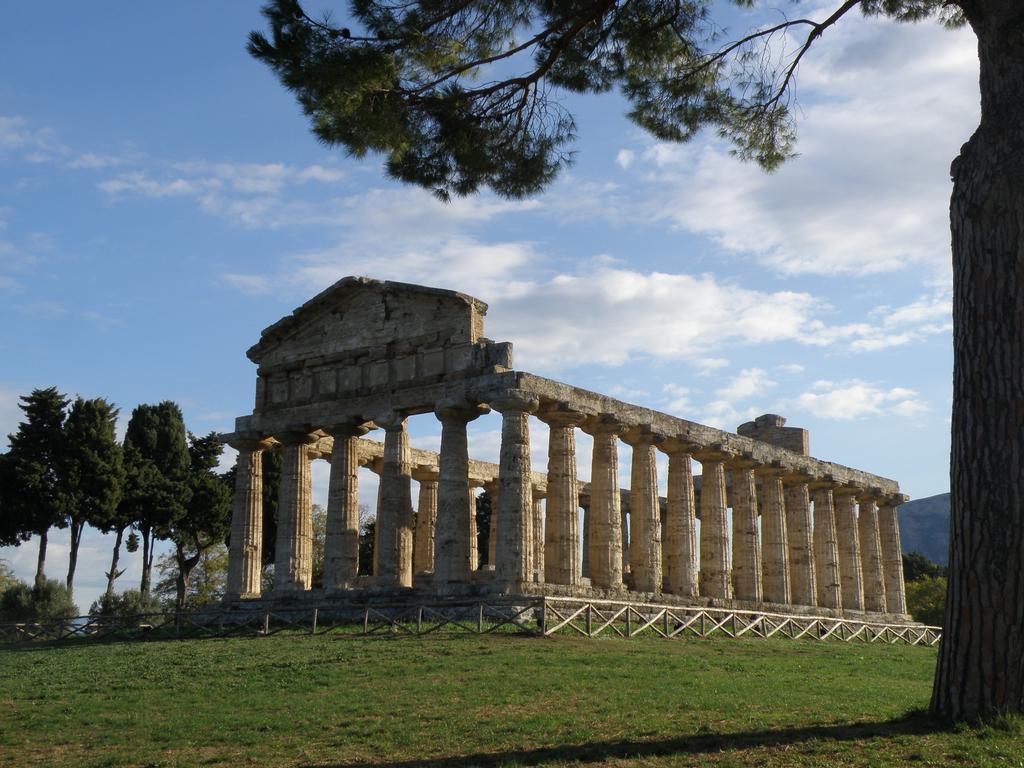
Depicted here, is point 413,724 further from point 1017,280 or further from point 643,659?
point 1017,280

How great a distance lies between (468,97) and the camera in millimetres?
19328

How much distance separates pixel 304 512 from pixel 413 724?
2289cm

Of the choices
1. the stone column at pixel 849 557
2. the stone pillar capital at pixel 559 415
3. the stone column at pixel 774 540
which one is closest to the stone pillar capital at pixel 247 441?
the stone pillar capital at pixel 559 415

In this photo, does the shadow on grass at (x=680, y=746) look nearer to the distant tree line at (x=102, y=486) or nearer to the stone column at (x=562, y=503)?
the stone column at (x=562, y=503)

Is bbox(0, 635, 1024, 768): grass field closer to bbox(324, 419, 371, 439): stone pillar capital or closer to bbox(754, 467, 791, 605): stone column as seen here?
bbox(324, 419, 371, 439): stone pillar capital

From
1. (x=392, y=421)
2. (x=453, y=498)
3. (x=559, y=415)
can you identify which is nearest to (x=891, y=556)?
(x=559, y=415)

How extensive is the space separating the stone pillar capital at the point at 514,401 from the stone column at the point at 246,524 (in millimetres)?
10359

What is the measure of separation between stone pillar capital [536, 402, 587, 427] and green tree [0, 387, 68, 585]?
25473 mm

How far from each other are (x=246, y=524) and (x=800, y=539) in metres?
20.5

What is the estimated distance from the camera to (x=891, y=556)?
49250 millimetres

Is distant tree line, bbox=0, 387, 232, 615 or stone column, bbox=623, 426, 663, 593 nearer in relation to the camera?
stone column, bbox=623, 426, 663, 593

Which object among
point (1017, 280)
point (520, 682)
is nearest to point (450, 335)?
point (520, 682)

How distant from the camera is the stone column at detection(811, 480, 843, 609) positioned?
147 feet

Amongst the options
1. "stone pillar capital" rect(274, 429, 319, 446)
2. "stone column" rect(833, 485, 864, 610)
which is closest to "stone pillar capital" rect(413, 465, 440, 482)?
"stone pillar capital" rect(274, 429, 319, 446)
